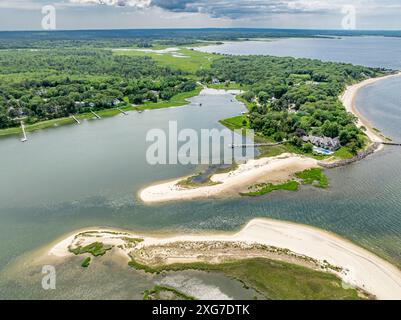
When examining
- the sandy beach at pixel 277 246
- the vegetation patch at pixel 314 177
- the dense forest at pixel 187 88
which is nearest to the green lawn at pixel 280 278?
the sandy beach at pixel 277 246

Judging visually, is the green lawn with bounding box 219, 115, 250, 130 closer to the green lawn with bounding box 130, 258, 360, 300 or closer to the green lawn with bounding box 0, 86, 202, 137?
the green lawn with bounding box 0, 86, 202, 137

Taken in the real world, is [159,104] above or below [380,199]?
above

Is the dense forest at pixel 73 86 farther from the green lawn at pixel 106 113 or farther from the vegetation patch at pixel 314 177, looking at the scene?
the vegetation patch at pixel 314 177

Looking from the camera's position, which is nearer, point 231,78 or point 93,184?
point 93,184

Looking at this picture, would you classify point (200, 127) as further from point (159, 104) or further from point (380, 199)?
point (380, 199)

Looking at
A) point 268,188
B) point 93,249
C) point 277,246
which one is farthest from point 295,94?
point 93,249

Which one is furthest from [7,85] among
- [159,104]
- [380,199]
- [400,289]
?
[400,289]
